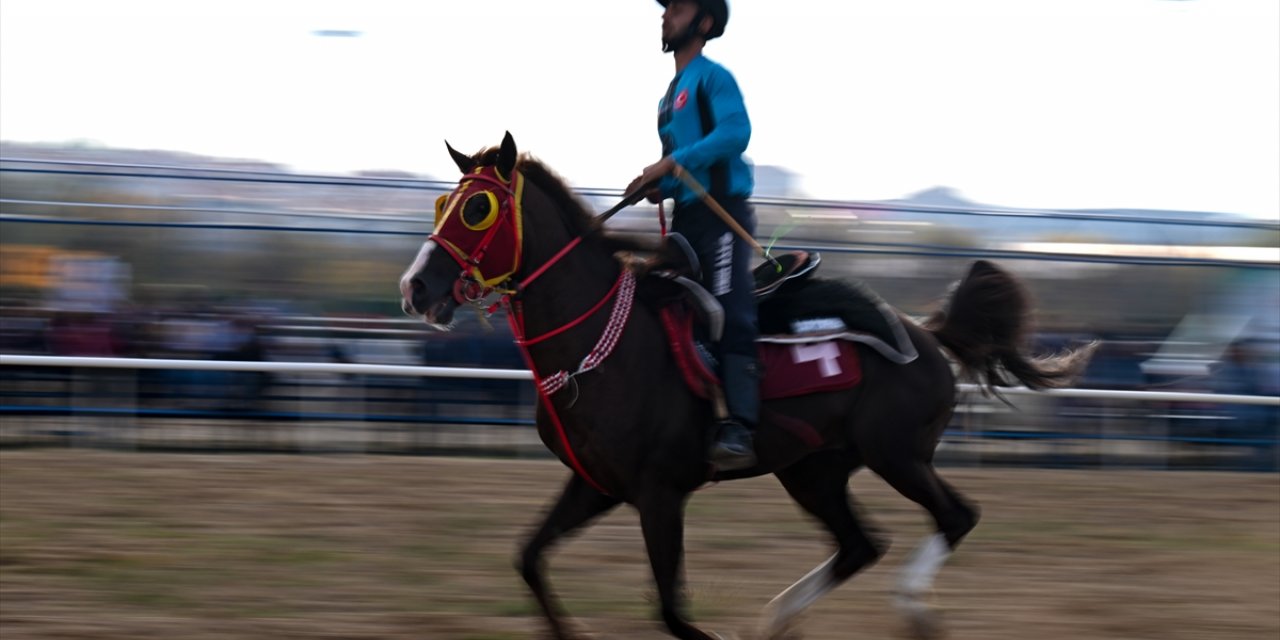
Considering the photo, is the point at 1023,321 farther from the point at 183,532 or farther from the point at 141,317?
the point at 141,317

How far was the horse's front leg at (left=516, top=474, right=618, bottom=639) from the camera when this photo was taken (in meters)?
4.95

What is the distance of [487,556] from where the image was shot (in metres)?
6.88

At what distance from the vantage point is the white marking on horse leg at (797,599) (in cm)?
521

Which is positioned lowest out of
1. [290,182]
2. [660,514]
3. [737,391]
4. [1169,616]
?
[1169,616]

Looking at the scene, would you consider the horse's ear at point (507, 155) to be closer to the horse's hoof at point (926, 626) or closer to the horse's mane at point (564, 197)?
the horse's mane at point (564, 197)

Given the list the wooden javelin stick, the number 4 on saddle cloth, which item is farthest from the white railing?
the wooden javelin stick

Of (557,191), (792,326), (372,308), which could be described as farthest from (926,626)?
(372,308)

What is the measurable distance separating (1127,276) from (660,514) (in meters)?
9.29

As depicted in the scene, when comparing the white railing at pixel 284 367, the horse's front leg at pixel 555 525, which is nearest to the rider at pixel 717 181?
the horse's front leg at pixel 555 525

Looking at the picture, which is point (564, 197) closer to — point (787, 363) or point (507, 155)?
point (507, 155)

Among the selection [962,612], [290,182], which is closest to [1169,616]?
[962,612]

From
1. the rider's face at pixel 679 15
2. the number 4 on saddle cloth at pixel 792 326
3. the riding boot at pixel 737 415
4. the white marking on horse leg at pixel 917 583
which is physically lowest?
the white marking on horse leg at pixel 917 583

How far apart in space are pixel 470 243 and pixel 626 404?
0.75m

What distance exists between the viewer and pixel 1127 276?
42.0ft
